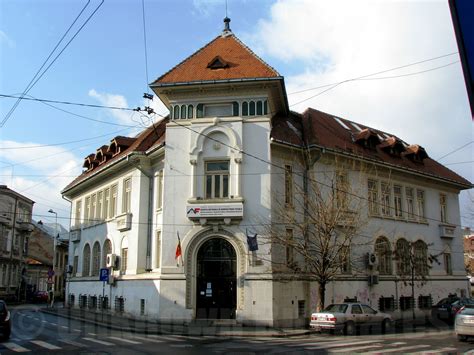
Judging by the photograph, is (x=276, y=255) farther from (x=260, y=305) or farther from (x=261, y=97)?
(x=261, y=97)

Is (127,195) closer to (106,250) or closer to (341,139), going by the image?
(106,250)

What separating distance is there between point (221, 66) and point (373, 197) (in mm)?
12655

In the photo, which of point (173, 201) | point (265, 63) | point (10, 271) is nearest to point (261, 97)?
point (265, 63)

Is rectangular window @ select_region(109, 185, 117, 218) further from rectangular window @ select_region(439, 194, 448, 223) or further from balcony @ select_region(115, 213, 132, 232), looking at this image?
rectangular window @ select_region(439, 194, 448, 223)

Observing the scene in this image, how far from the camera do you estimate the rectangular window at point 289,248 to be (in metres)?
25.2

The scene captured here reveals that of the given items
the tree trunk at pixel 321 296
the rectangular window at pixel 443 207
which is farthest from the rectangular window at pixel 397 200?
the tree trunk at pixel 321 296

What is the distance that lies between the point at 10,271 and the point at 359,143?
46.1 m

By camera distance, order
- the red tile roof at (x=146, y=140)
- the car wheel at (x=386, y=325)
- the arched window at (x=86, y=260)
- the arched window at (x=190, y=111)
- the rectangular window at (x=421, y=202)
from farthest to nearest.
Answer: the arched window at (x=86, y=260)
the rectangular window at (x=421, y=202)
the red tile roof at (x=146, y=140)
the arched window at (x=190, y=111)
the car wheel at (x=386, y=325)

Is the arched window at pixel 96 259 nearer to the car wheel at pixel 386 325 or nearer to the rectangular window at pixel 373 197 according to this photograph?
the rectangular window at pixel 373 197

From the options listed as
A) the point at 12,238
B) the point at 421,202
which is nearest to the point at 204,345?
the point at 421,202

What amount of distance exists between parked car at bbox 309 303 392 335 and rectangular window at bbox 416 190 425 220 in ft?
44.1

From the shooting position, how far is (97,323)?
2633cm

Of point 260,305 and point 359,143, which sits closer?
point 260,305

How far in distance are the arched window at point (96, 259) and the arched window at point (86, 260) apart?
143 centimetres
